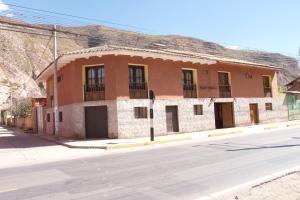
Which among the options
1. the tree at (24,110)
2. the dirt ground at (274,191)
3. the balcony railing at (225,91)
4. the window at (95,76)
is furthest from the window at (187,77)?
the tree at (24,110)

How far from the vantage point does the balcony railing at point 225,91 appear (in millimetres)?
28047

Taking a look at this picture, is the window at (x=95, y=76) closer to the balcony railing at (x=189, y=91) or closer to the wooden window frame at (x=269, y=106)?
the balcony railing at (x=189, y=91)

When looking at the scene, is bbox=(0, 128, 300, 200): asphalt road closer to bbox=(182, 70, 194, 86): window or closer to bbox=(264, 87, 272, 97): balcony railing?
bbox=(182, 70, 194, 86): window

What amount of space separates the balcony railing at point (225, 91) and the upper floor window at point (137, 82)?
827 centimetres

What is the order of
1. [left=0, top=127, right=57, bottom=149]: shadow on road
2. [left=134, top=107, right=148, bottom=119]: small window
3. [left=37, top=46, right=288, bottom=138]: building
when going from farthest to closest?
[left=134, top=107, right=148, bottom=119]: small window
[left=37, top=46, right=288, bottom=138]: building
[left=0, top=127, right=57, bottom=149]: shadow on road

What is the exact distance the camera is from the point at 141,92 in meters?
22.6

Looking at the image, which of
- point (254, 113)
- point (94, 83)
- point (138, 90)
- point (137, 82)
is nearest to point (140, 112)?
point (138, 90)

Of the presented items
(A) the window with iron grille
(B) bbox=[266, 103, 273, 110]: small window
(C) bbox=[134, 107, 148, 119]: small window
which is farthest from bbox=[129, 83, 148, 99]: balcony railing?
(B) bbox=[266, 103, 273, 110]: small window

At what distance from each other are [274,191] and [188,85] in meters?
19.5

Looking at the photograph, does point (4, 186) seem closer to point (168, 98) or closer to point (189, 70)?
point (168, 98)

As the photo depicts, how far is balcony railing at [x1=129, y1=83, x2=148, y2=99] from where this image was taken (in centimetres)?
2214

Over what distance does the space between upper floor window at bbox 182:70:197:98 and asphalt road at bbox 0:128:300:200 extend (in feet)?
42.8

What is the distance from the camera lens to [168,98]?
931 inches

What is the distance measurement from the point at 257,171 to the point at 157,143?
985 cm
